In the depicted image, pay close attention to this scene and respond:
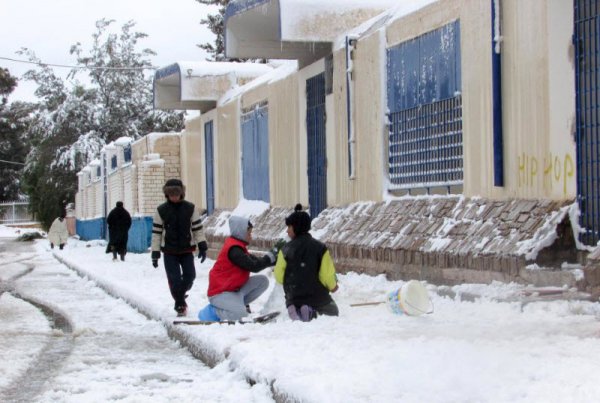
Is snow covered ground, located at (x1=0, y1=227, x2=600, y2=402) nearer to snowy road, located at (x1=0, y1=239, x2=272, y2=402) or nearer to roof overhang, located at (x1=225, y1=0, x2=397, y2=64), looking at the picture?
snowy road, located at (x1=0, y1=239, x2=272, y2=402)

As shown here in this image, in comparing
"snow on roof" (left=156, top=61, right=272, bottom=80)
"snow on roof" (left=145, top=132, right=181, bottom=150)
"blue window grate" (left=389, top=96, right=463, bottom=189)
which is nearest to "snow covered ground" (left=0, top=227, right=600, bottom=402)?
"blue window grate" (left=389, top=96, right=463, bottom=189)

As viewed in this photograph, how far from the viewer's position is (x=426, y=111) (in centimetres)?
1315

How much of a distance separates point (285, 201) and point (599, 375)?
13.8m

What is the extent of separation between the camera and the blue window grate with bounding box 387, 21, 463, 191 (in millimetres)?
12352

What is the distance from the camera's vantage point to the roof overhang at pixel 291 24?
16.0 meters

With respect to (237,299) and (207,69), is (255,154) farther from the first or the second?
(237,299)

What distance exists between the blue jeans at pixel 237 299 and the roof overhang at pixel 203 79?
14100mm

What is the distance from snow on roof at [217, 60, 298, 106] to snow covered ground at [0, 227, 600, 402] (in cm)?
836

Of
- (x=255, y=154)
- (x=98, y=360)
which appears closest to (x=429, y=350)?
(x=98, y=360)

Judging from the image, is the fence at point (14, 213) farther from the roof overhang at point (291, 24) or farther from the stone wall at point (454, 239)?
the stone wall at point (454, 239)

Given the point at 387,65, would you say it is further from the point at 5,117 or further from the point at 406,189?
the point at 5,117

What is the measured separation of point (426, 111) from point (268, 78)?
25.2 feet

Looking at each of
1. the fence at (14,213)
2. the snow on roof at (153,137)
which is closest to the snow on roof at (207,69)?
the snow on roof at (153,137)

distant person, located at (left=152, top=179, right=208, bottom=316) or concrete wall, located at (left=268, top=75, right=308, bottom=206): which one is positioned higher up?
concrete wall, located at (left=268, top=75, right=308, bottom=206)
